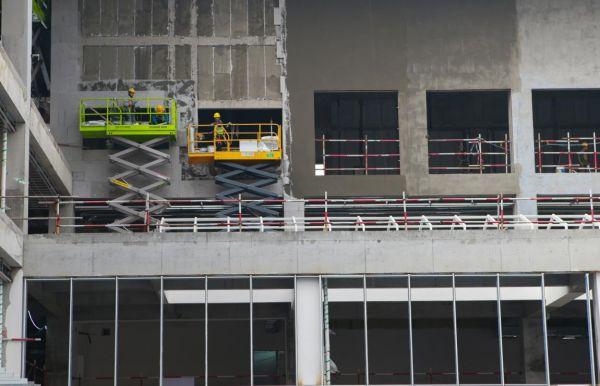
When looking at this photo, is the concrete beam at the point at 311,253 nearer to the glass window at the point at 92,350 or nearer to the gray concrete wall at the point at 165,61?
the glass window at the point at 92,350

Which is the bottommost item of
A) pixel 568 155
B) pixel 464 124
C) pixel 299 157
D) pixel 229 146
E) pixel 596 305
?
pixel 596 305

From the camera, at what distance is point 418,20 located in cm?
5481

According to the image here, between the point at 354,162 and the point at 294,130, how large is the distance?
6439mm

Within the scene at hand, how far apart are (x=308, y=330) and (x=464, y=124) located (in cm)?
2176

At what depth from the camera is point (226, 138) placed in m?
54.5

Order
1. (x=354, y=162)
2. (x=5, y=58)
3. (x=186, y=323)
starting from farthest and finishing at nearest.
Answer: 1. (x=354, y=162)
2. (x=186, y=323)
3. (x=5, y=58)

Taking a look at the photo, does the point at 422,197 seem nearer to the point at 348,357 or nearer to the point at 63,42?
the point at 348,357

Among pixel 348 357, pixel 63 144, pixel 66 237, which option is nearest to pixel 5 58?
pixel 66 237

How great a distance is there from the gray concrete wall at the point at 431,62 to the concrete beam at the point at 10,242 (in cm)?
1541

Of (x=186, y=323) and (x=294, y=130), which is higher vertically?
(x=294, y=130)

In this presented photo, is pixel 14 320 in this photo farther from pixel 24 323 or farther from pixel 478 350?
pixel 478 350

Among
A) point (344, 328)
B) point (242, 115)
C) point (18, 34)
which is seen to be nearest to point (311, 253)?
point (344, 328)

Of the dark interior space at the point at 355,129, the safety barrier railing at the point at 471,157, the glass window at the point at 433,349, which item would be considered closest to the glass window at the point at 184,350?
the glass window at the point at 433,349

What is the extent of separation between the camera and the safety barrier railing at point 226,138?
172 ft
